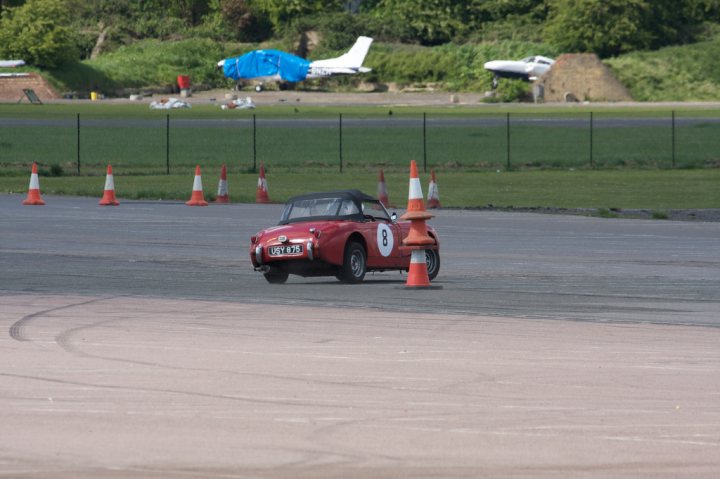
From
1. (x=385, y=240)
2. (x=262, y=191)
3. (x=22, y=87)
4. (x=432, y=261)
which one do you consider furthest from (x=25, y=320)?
(x=22, y=87)

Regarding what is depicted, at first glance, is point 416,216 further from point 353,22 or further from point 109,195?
point 353,22

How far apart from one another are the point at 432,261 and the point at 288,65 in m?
104

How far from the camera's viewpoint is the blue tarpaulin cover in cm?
12031

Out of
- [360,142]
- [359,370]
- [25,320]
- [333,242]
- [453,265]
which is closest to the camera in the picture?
[359,370]

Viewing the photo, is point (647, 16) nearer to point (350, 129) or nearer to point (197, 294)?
point (350, 129)

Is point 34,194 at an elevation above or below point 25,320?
above

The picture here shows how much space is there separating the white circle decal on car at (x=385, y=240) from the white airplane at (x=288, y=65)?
102224 millimetres

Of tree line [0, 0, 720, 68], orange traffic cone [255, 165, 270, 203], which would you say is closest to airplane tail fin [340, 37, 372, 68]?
tree line [0, 0, 720, 68]

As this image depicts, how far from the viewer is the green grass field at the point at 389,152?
40.1m

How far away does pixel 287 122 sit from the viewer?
269 feet

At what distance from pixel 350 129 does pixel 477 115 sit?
15.9m

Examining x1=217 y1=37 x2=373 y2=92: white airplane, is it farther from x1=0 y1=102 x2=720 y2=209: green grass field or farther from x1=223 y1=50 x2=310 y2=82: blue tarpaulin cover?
x1=0 y1=102 x2=720 y2=209: green grass field

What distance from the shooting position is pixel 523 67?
371 ft

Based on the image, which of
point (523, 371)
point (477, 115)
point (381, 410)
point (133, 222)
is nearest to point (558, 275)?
point (523, 371)
